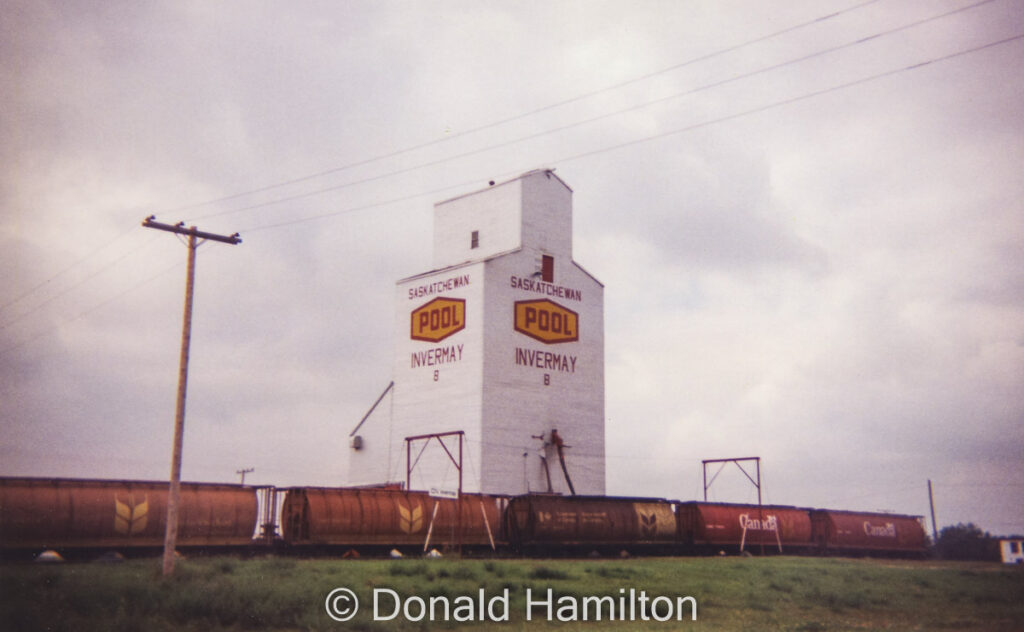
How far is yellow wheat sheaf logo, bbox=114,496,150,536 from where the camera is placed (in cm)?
2719

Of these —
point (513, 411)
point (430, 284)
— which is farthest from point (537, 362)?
point (430, 284)

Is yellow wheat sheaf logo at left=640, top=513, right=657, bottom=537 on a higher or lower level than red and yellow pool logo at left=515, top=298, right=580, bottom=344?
lower

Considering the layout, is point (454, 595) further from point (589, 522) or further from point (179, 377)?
point (589, 522)

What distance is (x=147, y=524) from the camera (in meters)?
27.9

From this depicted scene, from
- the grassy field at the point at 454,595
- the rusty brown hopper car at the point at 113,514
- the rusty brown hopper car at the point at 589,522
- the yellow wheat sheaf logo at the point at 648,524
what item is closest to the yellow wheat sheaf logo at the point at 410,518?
the rusty brown hopper car at the point at 589,522

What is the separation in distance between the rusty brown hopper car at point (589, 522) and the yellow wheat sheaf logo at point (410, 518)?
15.9 ft

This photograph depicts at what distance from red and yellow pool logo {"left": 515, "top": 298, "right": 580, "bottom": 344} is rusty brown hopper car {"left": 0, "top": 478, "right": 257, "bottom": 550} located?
22527 mm

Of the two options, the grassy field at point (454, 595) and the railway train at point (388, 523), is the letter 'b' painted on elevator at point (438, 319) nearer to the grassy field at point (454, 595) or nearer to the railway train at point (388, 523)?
the railway train at point (388, 523)

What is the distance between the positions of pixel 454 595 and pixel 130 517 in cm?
1317

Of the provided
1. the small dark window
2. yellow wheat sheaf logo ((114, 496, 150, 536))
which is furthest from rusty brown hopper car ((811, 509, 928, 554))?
yellow wheat sheaf logo ((114, 496, 150, 536))

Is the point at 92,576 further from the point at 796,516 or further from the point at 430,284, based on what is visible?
the point at 796,516

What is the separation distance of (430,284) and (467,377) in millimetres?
7525

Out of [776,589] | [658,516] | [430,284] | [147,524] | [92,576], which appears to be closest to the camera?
[92,576]

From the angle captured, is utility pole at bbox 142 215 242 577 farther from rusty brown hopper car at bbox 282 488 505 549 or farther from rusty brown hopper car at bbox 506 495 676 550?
rusty brown hopper car at bbox 506 495 676 550
